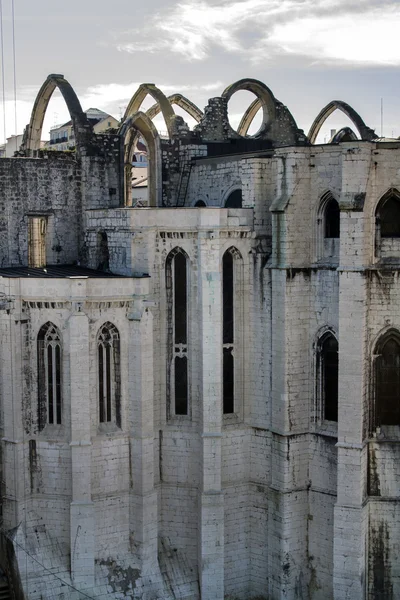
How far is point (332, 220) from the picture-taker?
2322cm

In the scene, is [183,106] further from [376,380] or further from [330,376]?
[376,380]

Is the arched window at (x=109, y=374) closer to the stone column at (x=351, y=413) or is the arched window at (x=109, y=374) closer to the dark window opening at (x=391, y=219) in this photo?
the stone column at (x=351, y=413)

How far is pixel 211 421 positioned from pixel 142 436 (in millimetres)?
1854

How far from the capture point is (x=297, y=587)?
23750 mm

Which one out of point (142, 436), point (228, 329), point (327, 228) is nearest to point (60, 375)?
point (142, 436)

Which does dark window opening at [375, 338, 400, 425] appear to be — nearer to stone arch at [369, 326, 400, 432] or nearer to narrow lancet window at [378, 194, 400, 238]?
stone arch at [369, 326, 400, 432]

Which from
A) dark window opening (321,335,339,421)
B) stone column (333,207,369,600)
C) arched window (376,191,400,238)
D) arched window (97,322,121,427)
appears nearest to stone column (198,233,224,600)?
arched window (97,322,121,427)

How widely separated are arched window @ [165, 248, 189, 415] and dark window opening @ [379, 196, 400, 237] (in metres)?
5.21

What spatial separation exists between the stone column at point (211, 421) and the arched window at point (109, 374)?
2.21m

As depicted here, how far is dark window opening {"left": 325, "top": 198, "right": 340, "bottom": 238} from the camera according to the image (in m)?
23.1

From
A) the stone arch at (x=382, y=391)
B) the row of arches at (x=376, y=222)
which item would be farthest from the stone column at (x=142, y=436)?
the stone arch at (x=382, y=391)

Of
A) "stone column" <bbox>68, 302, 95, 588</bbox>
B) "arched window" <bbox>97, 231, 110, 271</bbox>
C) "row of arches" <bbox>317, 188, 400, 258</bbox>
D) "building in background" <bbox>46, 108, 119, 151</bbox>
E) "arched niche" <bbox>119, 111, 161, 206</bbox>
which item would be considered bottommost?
"stone column" <bbox>68, 302, 95, 588</bbox>

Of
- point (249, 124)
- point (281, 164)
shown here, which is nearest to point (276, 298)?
point (281, 164)

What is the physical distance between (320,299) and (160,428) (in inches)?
219
